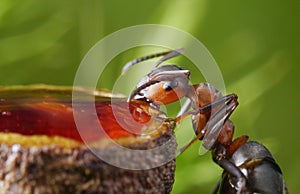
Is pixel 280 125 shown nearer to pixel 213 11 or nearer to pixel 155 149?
pixel 213 11

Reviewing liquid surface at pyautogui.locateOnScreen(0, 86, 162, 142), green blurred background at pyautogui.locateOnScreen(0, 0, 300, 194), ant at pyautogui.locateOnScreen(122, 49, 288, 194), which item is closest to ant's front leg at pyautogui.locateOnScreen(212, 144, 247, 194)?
ant at pyautogui.locateOnScreen(122, 49, 288, 194)

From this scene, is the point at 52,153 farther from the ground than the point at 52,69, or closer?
farther from the ground

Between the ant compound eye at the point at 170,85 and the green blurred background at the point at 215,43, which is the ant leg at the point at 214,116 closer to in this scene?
the ant compound eye at the point at 170,85

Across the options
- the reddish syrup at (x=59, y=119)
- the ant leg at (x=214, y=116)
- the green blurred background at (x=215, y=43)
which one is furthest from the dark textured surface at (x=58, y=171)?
the green blurred background at (x=215, y=43)

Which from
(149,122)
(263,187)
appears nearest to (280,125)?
(263,187)

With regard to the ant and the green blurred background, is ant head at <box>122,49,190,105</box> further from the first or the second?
the green blurred background
